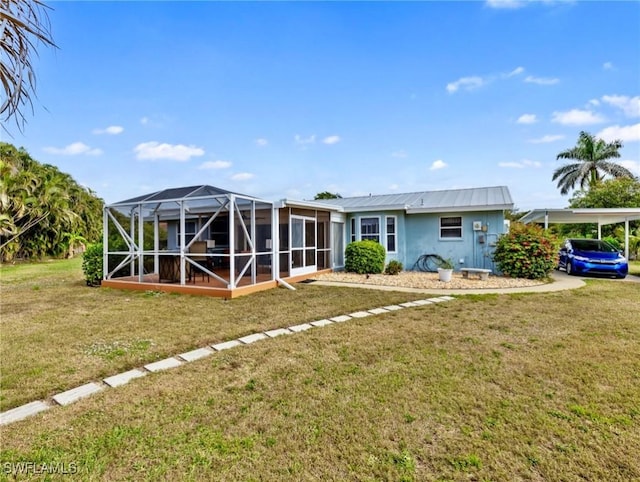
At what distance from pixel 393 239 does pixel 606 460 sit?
437 inches

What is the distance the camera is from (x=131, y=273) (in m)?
11.0

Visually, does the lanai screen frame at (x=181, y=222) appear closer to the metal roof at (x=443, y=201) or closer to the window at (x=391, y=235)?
the metal roof at (x=443, y=201)

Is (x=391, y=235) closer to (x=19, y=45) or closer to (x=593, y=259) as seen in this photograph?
(x=593, y=259)

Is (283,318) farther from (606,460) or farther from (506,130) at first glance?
(506,130)

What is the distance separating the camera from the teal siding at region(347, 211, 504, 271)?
12.2m

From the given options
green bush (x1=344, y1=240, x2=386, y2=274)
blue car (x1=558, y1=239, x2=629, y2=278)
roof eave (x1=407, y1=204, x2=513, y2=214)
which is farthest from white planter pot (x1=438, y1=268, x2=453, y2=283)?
blue car (x1=558, y1=239, x2=629, y2=278)

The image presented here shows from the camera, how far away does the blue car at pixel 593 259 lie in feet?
37.7

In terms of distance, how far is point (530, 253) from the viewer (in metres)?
10.9

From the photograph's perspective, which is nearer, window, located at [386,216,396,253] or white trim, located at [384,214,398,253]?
white trim, located at [384,214,398,253]

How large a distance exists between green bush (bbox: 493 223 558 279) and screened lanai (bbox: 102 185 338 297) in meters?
6.27

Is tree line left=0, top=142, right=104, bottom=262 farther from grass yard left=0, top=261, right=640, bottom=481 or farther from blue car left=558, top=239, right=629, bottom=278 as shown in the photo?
blue car left=558, top=239, right=629, bottom=278

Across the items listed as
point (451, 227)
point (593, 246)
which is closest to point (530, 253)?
point (451, 227)

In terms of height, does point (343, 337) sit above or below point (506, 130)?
below

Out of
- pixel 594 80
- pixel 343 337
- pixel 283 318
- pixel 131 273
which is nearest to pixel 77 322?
pixel 283 318
